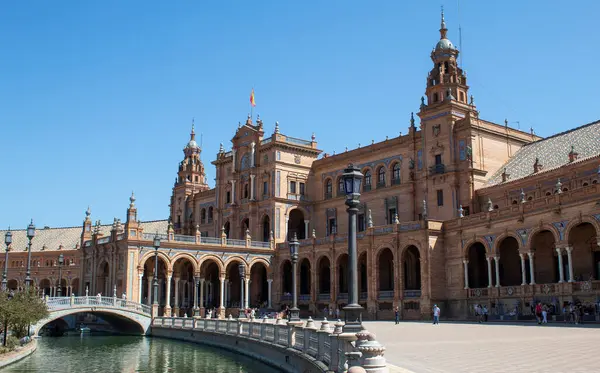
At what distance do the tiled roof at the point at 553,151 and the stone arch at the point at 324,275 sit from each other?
17.1 metres

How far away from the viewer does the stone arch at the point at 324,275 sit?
60.1 m

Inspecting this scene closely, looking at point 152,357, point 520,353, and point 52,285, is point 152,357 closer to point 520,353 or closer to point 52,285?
point 520,353

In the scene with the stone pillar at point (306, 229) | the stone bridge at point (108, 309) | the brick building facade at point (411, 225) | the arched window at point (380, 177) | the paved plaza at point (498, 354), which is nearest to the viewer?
the paved plaza at point (498, 354)

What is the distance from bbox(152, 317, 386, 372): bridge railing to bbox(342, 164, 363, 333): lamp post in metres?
0.49

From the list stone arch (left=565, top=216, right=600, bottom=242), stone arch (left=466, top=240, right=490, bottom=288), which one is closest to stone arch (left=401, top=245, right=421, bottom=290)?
stone arch (left=466, top=240, right=490, bottom=288)

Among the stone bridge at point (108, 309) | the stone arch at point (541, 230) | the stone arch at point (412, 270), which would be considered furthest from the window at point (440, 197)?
the stone bridge at point (108, 309)

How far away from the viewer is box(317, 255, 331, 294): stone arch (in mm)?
60106

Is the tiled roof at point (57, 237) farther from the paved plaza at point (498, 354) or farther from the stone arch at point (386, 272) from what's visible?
the paved plaza at point (498, 354)

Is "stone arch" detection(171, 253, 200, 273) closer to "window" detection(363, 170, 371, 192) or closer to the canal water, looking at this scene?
the canal water

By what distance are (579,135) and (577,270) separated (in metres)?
12.8

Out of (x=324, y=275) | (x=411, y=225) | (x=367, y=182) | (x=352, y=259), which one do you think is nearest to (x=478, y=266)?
(x=411, y=225)

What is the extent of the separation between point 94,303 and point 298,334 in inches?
1127

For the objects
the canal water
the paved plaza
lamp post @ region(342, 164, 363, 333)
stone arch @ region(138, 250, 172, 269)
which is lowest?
the canal water

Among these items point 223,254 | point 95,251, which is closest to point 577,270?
point 223,254
